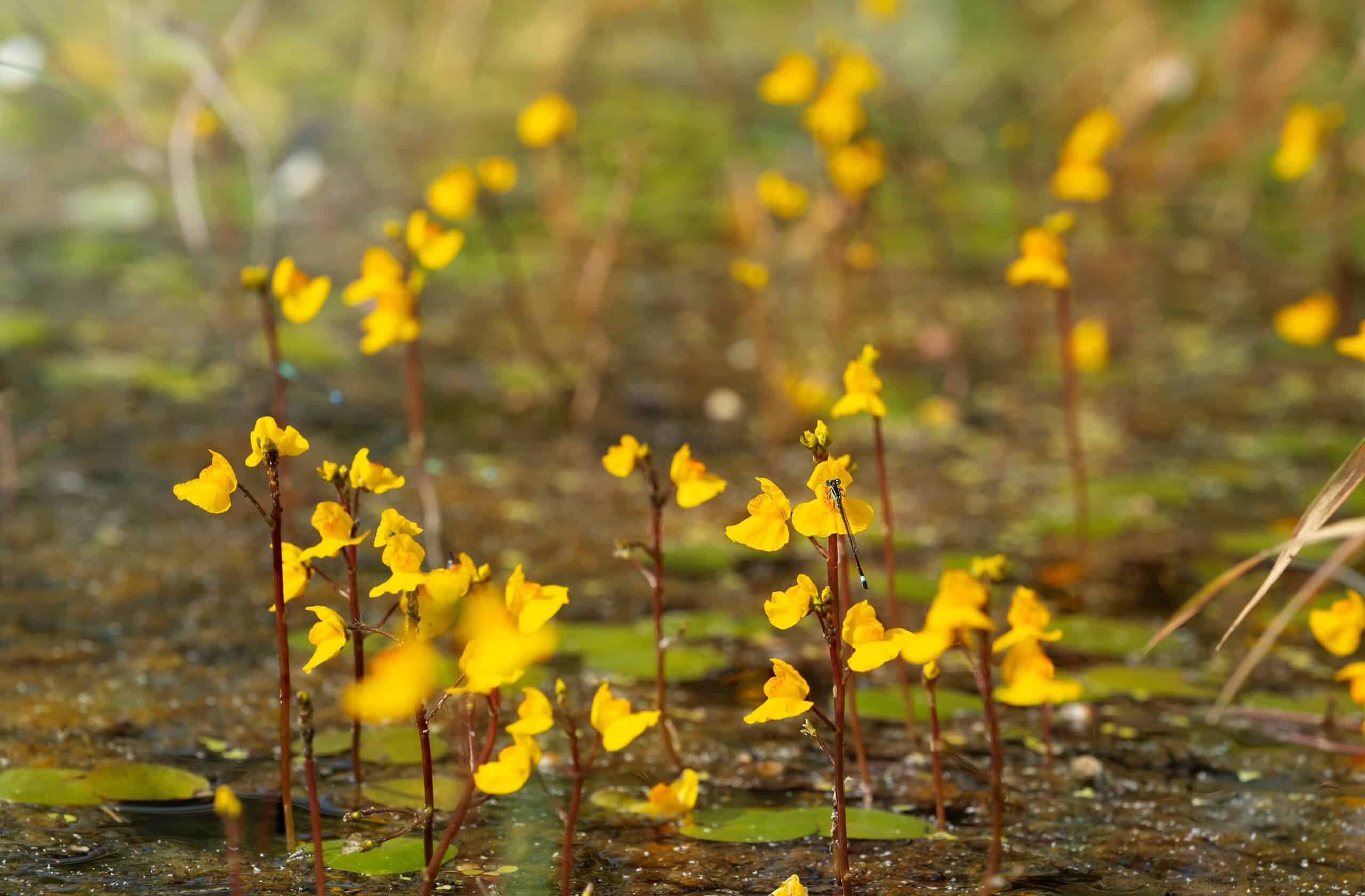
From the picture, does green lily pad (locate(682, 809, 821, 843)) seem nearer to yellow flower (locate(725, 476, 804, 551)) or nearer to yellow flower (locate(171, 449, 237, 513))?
yellow flower (locate(725, 476, 804, 551))

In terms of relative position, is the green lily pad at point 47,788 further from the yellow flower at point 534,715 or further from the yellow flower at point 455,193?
the yellow flower at point 455,193

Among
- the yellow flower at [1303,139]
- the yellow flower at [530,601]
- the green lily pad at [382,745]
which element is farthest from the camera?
the yellow flower at [1303,139]

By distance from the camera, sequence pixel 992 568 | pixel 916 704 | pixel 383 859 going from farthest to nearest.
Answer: pixel 916 704
pixel 383 859
pixel 992 568

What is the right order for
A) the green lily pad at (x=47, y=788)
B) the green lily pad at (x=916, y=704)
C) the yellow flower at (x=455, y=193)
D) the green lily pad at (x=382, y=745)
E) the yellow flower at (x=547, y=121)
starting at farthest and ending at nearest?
the yellow flower at (x=547, y=121), the yellow flower at (x=455, y=193), the green lily pad at (x=916, y=704), the green lily pad at (x=382, y=745), the green lily pad at (x=47, y=788)

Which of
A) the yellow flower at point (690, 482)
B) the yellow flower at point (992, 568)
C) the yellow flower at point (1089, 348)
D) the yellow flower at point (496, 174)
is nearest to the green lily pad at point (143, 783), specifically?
the yellow flower at point (690, 482)

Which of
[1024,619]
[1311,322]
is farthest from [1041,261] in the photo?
[1311,322]

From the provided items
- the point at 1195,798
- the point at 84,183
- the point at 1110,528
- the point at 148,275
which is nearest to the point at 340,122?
the point at 84,183

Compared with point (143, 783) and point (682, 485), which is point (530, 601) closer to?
point (682, 485)
